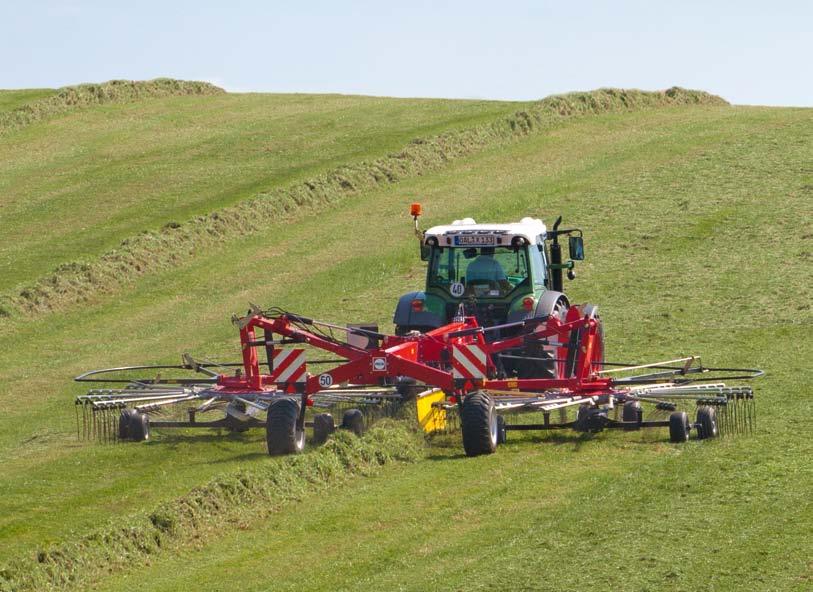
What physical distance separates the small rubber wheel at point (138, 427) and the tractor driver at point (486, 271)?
4.74 meters

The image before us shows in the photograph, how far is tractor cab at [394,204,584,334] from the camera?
18.6 m

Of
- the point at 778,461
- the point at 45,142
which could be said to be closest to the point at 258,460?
the point at 778,461

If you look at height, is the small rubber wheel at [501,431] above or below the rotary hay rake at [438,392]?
below

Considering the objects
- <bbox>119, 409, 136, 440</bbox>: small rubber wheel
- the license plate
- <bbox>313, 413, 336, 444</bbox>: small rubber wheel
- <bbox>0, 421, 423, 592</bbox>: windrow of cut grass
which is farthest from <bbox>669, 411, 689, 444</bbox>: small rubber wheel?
<bbox>119, 409, 136, 440</bbox>: small rubber wheel

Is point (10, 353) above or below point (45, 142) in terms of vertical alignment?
below

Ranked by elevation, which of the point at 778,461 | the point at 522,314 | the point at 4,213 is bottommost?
the point at 778,461

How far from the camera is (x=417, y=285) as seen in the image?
2845cm

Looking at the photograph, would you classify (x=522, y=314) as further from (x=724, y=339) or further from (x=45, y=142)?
(x=45, y=142)

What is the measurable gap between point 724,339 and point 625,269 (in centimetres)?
590

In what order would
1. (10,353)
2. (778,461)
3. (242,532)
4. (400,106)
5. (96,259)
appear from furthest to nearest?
(400,106)
(96,259)
(10,353)
(778,461)
(242,532)

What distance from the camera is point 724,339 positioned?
23422mm

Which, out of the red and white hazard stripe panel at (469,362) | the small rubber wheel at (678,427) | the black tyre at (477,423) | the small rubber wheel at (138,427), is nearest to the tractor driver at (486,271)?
the red and white hazard stripe panel at (469,362)

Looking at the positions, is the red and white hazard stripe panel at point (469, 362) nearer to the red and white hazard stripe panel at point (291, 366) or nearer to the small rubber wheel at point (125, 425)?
the red and white hazard stripe panel at point (291, 366)

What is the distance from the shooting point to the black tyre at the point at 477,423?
1547 centimetres
